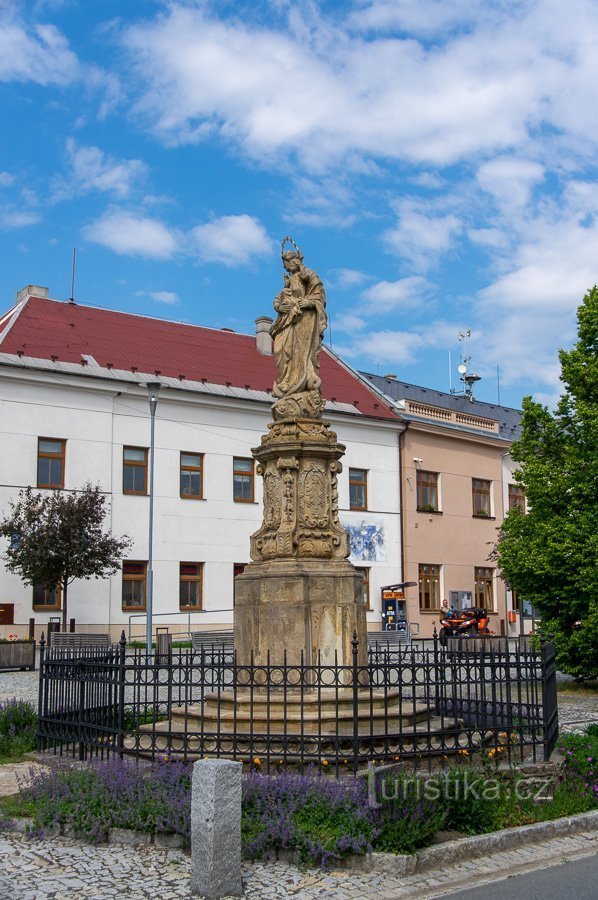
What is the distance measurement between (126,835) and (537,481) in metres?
14.8

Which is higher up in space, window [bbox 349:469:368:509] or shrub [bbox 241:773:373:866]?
window [bbox 349:469:368:509]

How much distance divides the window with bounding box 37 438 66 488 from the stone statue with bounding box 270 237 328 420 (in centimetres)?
2067

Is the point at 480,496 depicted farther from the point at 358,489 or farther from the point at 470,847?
the point at 470,847

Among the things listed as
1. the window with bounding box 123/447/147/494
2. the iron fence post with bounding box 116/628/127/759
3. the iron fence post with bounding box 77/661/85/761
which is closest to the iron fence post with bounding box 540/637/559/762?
the iron fence post with bounding box 116/628/127/759

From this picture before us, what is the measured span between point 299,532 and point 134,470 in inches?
899

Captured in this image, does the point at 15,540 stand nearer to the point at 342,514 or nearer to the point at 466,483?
the point at 342,514

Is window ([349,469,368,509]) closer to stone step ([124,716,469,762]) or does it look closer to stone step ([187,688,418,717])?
stone step ([187,688,418,717])

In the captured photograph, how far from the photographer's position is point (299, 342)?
11.7 metres

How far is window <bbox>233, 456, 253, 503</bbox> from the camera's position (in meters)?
35.4

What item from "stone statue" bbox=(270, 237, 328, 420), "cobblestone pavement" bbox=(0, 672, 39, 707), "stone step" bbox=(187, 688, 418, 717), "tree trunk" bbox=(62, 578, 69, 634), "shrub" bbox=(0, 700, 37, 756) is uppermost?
"stone statue" bbox=(270, 237, 328, 420)

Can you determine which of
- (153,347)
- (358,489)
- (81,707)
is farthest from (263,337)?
(81,707)

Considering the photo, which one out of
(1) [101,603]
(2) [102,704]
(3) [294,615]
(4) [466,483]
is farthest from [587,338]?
(4) [466,483]

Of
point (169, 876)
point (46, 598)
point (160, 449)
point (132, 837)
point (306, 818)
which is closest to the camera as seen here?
point (169, 876)

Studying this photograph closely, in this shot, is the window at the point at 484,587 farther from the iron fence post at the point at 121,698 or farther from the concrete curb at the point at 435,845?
the concrete curb at the point at 435,845
